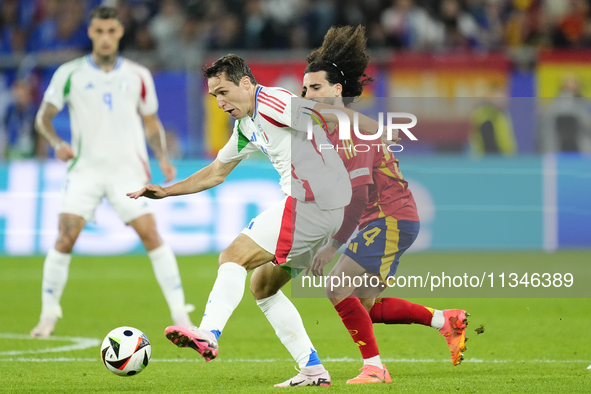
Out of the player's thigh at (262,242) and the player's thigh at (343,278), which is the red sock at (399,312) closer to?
the player's thigh at (343,278)

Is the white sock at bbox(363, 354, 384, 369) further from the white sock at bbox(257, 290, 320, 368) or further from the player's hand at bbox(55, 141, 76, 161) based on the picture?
the player's hand at bbox(55, 141, 76, 161)

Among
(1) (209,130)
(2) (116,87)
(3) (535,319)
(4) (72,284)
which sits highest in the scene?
(2) (116,87)

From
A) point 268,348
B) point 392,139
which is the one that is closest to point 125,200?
point 268,348

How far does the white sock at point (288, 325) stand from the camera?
16.6ft

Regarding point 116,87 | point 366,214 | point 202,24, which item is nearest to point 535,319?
point 366,214

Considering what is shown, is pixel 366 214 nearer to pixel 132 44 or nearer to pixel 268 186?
pixel 268 186

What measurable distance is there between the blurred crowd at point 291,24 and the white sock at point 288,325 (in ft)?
35.7

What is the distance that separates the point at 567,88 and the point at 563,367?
9.35 meters

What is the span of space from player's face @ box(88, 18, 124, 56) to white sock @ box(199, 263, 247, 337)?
359cm

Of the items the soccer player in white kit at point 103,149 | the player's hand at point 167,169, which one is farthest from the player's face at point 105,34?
the player's hand at point 167,169

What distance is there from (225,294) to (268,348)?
2.28 m

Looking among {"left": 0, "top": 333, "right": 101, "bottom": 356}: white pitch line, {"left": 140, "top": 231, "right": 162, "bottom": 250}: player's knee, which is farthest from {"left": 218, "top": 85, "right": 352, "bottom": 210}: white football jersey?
{"left": 140, "top": 231, "right": 162, "bottom": 250}: player's knee

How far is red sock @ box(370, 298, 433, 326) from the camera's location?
5.62 metres

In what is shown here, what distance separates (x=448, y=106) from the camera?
14.2 m
